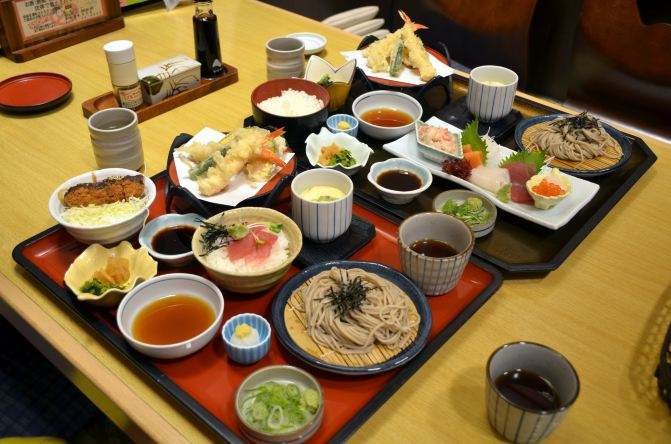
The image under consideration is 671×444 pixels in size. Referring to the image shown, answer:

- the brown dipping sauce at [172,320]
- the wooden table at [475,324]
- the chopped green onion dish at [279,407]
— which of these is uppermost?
the chopped green onion dish at [279,407]

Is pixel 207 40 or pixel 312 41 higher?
pixel 207 40

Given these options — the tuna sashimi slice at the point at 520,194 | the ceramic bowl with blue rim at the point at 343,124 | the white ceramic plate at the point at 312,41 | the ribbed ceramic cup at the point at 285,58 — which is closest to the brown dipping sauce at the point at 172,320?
the ceramic bowl with blue rim at the point at 343,124

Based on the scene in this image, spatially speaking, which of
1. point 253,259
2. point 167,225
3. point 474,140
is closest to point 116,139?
point 167,225

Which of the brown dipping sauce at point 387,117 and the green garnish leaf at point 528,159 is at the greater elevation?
the green garnish leaf at point 528,159

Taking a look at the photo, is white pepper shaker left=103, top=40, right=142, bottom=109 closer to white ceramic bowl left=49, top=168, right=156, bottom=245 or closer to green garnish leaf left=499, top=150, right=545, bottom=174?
white ceramic bowl left=49, top=168, right=156, bottom=245

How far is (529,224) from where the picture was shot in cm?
184

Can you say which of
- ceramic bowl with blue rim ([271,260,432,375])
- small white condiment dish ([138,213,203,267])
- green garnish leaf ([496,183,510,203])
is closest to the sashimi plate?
green garnish leaf ([496,183,510,203])

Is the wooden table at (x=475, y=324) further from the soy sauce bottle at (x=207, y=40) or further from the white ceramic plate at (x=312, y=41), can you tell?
the white ceramic plate at (x=312, y=41)

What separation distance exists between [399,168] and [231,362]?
0.92 m

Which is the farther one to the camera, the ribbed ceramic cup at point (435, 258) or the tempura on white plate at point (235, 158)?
the tempura on white plate at point (235, 158)

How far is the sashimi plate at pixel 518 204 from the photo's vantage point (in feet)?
5.91

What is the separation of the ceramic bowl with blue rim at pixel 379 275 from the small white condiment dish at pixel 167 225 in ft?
1.00

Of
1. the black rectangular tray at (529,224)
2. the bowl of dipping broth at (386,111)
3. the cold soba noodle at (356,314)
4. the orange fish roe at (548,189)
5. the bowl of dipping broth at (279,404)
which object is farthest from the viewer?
the bowl of dipping broth at (386,111)

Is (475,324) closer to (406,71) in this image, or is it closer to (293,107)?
(293,107)
